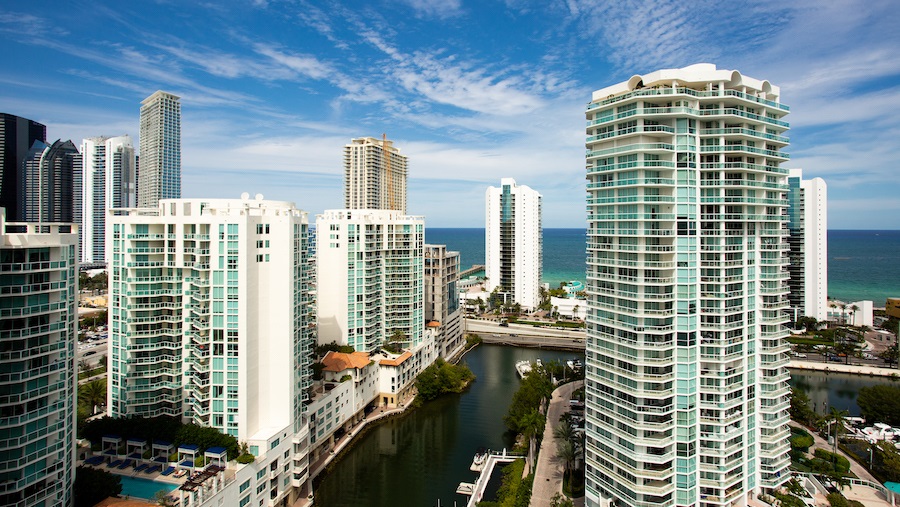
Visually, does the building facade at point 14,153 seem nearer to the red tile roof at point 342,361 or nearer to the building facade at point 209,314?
the building facade at point 209,314

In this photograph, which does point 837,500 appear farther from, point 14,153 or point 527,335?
point 14,153

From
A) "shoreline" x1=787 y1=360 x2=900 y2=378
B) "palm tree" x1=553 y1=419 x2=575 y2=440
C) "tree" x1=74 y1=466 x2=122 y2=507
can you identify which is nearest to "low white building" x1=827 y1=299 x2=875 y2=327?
"shoreline" x1=787 y1=360 x2=900 y2=378

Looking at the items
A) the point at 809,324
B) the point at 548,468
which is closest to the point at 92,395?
the point at 548,468

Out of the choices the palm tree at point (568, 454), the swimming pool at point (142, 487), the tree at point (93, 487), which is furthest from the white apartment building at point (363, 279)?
the tree at point (93, 487)

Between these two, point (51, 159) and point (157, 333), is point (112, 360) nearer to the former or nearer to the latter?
point (157, 333)

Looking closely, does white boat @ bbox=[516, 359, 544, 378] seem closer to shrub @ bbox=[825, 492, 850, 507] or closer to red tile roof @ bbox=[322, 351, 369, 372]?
red tile roof @ bbox=[322, 351, 369, 372]

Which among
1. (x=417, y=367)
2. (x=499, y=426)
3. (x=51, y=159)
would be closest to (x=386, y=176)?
(x=51, y=159)
